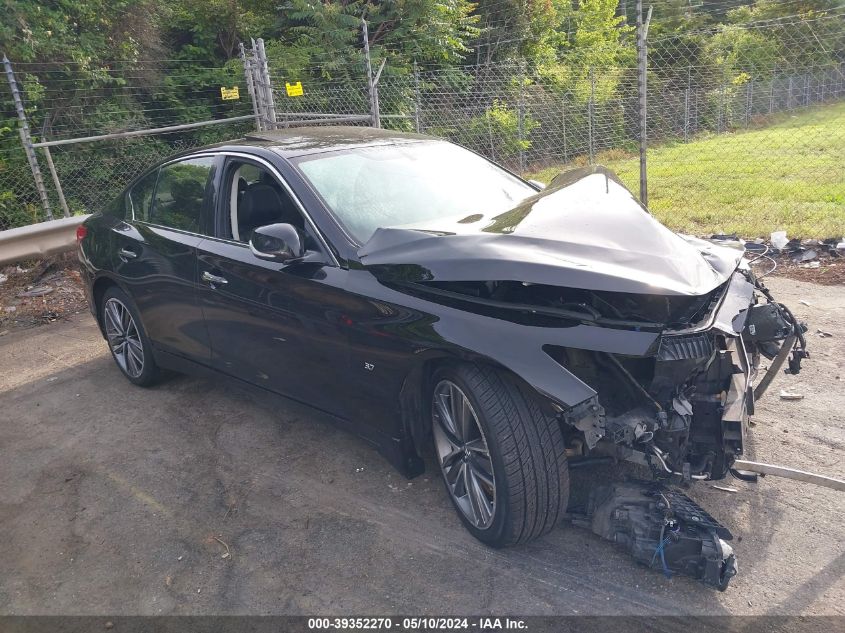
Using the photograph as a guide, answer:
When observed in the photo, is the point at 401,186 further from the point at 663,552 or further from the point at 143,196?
the point at 663,552

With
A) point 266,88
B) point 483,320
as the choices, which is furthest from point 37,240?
point 483,320

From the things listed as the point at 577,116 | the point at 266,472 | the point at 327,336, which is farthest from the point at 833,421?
the point at 577,116

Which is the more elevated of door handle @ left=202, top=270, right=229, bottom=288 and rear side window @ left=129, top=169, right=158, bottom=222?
rear side window @ left=129, top=169, right=158, bottom=222

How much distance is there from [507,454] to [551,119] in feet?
44.6

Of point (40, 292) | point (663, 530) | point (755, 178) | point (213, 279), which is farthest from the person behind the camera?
point (755, 178)

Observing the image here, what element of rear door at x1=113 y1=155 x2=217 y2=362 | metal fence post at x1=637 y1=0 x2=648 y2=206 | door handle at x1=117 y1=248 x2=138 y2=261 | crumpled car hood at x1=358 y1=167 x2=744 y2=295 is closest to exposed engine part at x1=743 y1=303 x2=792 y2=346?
crumpled car hood at x1=358 y1=167 x2=744 y2=295

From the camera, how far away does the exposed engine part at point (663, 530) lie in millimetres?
2545

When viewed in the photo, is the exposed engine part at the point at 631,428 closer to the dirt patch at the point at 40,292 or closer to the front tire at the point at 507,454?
the front tire at the point at 507,454

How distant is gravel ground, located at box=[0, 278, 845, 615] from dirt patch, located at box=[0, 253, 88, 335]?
9.54 feet

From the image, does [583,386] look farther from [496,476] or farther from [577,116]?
[577,116]

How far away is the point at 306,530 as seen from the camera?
10.5 ft

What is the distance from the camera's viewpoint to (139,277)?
450 centimetres

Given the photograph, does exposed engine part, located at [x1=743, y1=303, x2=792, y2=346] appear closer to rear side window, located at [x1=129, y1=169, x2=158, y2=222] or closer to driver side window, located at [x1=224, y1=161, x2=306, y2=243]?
driver side window, located at [x1=224, y1=161, x2=306, y2=243]

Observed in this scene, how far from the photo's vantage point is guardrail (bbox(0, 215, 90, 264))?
24.7 feet
